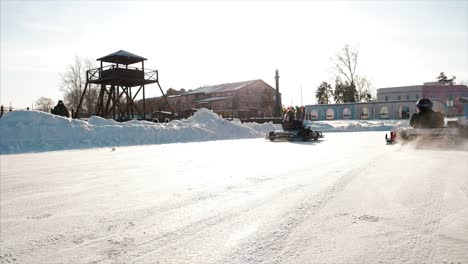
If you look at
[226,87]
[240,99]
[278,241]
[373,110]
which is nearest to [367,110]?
[373,110]

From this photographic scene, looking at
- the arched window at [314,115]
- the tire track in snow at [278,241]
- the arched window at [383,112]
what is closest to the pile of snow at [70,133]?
the tire track in snow at [278,241]

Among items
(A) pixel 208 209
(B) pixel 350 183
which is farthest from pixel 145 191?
(B) pixel 350 183

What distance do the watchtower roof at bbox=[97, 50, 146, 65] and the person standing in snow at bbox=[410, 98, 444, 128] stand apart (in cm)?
2296

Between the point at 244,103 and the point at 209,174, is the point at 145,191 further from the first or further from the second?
the point at 244,103

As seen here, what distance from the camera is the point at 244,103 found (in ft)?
171

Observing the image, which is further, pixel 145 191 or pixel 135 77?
pixel 135 77

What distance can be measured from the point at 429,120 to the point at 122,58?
2449 cm

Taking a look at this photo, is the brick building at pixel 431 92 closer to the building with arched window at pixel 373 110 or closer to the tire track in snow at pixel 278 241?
the building with arched window at pixel 373 110

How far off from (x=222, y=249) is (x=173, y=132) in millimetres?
14372

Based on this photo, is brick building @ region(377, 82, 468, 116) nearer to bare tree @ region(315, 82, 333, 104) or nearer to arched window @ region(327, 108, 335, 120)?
bare tree @ region(315, 82, 333, 104)

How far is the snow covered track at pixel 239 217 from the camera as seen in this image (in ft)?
7.63

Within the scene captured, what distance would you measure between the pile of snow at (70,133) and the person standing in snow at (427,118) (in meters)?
9.68

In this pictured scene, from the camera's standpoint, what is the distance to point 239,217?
313 centimetres

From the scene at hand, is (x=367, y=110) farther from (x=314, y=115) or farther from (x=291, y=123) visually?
(x=291, y=123)
